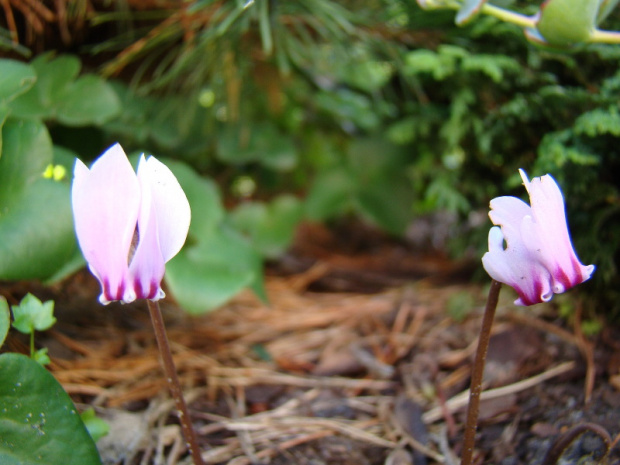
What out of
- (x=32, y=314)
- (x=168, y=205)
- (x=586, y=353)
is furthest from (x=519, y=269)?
(x=32, y=314)

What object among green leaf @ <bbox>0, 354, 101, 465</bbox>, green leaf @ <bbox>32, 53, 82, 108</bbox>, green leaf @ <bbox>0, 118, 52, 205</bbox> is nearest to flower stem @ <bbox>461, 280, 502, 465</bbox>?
green leaf @ <bbox>0, 354, 101, 465</bbox>

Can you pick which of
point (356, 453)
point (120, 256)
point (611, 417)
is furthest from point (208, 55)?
point (611, 417)

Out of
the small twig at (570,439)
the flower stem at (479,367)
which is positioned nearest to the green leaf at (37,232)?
the flower stem at (479,367)

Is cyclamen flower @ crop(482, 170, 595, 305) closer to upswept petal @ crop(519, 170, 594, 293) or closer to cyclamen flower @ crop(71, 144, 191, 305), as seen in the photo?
upswept petal @ crop(519, 170, 594, 293)

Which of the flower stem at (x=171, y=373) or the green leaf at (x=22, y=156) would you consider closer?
the flower stem at (x=171, y=373)

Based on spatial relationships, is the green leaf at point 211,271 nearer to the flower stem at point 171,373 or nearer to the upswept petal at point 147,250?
the flower stem at point 171,373

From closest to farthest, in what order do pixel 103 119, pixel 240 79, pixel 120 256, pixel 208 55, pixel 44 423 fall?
pixel 120 256, pixel 44 423, pixel 103 119, pixel 208 55, pixel 240 79

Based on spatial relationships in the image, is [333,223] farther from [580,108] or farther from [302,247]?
[580,108]
